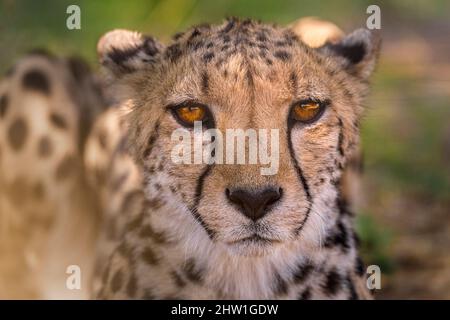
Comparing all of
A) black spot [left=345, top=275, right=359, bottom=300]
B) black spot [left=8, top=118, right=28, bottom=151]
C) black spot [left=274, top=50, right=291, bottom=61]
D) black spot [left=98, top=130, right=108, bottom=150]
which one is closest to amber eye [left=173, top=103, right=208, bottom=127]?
black spot [left=274, top=50, right=291, bottom=61]

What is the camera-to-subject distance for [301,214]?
236 cm

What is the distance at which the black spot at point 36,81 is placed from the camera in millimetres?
3525

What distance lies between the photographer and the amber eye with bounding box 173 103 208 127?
238cm

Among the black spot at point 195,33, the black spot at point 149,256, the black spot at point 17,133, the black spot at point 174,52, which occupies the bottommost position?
the black spot at point 149,256

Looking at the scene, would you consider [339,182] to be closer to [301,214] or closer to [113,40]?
[301,214]

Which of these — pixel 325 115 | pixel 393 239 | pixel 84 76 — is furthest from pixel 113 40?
pixel 393 239

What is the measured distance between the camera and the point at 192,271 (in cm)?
259

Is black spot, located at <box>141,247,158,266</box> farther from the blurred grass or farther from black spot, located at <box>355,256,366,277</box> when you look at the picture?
the blurred grass

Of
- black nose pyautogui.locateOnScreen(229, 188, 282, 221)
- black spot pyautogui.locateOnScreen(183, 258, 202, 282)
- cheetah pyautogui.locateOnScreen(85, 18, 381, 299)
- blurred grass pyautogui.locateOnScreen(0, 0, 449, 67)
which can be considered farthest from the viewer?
blurred grass pyautogui.locateOnScreen(0, 0, 449, 67)

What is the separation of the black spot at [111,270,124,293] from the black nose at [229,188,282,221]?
586 millimetres

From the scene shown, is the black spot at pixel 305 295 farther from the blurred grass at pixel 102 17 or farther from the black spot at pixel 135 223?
the blurred grass at pixel 102 17

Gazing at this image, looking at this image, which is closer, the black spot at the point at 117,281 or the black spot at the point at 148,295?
the black spot at the point at 148,295

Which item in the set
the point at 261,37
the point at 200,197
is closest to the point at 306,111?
the point at 261,37

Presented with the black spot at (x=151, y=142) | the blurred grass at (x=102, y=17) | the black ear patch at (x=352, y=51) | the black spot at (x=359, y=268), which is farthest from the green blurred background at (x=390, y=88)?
the black spot at (x=151, y=142)
